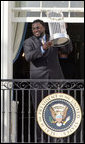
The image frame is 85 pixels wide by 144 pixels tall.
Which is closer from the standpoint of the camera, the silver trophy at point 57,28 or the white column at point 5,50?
the silver trophy at point 57,28

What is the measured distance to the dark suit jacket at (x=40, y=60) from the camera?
267 inches

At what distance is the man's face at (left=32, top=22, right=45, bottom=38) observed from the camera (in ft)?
22.7

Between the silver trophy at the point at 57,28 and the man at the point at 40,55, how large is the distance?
0.66 ft

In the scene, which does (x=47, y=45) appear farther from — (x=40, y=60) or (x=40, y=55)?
(x=40, y=60)

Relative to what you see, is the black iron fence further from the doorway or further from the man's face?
the man's face

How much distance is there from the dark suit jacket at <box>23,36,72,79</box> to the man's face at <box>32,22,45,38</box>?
0.09 meters

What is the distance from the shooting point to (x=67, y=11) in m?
7.01

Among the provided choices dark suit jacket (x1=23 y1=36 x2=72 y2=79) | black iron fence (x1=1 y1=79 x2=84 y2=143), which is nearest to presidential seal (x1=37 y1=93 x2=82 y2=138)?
black iron fence (x1=1 y1=79 x2=84 y2=143)

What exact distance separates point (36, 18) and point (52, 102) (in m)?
1.60

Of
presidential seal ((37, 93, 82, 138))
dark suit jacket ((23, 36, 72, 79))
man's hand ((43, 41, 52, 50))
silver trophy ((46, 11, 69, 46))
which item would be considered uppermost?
silver trophy ((46, 11, 69, 46))

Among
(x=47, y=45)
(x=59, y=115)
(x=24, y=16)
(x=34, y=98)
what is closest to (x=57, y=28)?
(x=47, y=45)

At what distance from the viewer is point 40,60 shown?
6.88 meters

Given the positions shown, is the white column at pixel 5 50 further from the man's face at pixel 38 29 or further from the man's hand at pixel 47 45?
the man's hand at pixel 47 45

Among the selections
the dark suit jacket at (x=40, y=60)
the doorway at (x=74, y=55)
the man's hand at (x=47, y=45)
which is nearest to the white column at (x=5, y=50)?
the dark suit jacket at (x=40, y=60)
